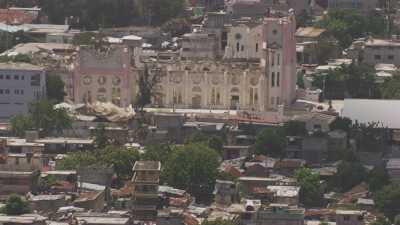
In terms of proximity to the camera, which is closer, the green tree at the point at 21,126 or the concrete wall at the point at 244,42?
the green tree at the point at 21,126

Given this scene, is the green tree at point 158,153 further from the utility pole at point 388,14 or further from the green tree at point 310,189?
the utility pole at point 388,14

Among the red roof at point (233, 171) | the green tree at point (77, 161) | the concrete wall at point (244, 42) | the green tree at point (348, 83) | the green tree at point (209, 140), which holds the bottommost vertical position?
the green tree at point (348, 83)

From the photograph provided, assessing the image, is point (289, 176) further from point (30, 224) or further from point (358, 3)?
point (358, 3)

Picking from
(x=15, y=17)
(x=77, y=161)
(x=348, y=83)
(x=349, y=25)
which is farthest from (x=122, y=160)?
(x=15, y=17)

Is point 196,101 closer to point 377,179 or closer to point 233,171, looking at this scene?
point 233,171

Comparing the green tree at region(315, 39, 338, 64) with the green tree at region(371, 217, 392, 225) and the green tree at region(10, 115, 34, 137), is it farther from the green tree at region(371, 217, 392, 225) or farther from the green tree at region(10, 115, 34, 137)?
the green tree at region(371, 217, 392, 225)

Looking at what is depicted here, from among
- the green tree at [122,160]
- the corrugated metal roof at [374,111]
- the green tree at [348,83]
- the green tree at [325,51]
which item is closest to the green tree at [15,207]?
the green tree at [122,160]
